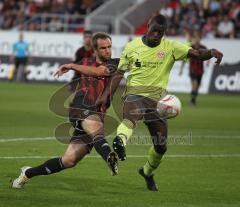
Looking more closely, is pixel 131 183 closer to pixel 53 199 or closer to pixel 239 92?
pixel 53 199

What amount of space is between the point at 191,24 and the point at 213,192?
87.8 feet

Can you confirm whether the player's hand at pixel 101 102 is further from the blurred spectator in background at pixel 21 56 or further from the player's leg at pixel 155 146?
the blurred spectator in background at pixel 21 56

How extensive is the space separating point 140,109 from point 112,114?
18.6 feet

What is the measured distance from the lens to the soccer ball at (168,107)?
36.0ft

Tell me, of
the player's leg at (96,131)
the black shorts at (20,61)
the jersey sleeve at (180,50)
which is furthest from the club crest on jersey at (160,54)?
the black shorts at (20,61)

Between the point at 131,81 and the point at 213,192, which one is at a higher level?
the point at 131,81

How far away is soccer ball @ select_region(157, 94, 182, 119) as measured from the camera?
11.0 m

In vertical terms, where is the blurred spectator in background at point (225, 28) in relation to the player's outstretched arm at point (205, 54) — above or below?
below

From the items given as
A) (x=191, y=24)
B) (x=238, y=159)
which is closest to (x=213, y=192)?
(x=238, y=159)

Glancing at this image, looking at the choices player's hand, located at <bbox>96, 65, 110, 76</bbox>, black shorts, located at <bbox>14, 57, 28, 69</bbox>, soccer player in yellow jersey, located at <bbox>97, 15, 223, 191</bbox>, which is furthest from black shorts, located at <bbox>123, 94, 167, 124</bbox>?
black shorts, located at <bbox>14, 57, 28, 69</bbox>

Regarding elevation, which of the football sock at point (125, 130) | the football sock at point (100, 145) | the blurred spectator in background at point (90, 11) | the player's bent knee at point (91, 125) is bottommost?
the blurred spectator in background at point (90, 11)

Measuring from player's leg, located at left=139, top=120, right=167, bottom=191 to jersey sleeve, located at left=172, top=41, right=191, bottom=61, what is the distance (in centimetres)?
95

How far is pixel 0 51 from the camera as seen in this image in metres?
38.4

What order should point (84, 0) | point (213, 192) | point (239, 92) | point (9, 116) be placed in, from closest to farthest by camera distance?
1. point (213, 192)
2. point (9, 116)
3. point (239, 92)
4. point (84, 0)
